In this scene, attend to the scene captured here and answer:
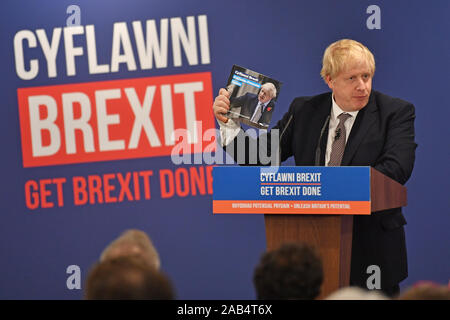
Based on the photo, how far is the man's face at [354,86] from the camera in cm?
318

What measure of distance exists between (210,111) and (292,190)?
7.97 ft

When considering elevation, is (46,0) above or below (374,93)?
above

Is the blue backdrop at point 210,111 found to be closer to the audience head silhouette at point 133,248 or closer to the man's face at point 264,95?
the man's face at point 264,95

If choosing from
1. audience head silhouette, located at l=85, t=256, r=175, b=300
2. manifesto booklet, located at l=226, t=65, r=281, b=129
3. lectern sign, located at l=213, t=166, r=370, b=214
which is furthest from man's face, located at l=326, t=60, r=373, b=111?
audience head silhouette, located at l=85, t=256, r=175, b=300

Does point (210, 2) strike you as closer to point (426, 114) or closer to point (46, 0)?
point (46, 0)

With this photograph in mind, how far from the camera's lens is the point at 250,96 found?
316cm

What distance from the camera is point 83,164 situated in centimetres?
504

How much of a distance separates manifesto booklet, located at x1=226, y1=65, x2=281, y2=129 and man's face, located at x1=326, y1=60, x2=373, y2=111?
12.8 inches

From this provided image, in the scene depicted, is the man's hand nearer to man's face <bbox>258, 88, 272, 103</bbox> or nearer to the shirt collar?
man's face <bbox>258, 88, 272, 103</bbox>

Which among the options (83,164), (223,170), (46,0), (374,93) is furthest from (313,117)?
(46,0)

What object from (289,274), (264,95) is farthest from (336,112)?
(289,274)

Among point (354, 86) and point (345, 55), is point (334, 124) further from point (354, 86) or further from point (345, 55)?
point (345, 55)

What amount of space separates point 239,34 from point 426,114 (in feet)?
4.92

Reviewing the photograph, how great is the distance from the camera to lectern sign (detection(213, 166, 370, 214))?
97.6 inches
